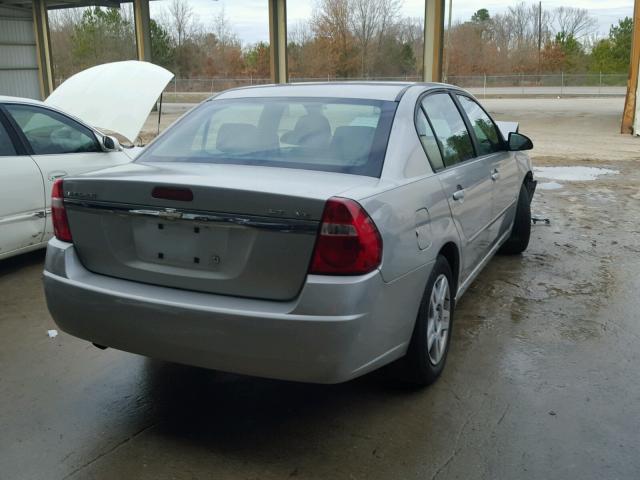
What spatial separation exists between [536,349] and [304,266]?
6.67ft

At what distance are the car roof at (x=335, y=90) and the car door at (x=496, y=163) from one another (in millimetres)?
700

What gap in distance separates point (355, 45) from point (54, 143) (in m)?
47.7

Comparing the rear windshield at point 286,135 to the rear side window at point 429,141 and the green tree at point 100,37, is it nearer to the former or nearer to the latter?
the rear side window at point 429,141

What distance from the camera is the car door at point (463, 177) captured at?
3789 mm

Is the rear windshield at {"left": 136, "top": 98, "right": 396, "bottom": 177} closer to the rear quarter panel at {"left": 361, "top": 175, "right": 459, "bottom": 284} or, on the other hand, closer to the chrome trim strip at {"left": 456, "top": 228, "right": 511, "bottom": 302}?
the rear quarter panel at {"left": 361, "top": 175, "right": 459, "bottom": 284}

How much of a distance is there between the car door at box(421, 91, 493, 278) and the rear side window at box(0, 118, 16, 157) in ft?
11.9

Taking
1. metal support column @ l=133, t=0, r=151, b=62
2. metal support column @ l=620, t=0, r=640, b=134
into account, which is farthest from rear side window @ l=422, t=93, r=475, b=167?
metal support column @ l=133, t=0, r=151, b=62

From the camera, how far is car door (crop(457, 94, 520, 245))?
15.5ft

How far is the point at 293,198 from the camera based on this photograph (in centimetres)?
267

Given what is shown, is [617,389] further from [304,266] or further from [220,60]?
[220,60]

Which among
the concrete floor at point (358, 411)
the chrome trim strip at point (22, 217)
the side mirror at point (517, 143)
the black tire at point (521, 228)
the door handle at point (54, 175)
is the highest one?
the side mirror at point (517, 143)

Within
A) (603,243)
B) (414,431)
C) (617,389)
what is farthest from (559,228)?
(414,431)

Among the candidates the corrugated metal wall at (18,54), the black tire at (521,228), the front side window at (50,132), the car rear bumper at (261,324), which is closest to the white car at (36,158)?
the front side window at (50,132)

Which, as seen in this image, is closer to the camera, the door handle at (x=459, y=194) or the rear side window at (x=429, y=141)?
the rear side window at (x=429, y=141)
